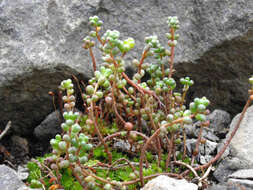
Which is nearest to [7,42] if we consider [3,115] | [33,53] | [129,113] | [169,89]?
[33,53]

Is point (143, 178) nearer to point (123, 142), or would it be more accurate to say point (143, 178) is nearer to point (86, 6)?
point (123, 142)

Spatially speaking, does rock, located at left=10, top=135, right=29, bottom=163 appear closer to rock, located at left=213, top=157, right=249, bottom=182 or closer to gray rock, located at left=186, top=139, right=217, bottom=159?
gray rock, located at left=186, top=139, right=217, bottom=159

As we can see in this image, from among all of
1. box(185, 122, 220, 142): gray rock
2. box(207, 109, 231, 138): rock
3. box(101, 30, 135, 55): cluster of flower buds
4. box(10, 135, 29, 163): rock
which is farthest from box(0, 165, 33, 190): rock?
box(207, 109, 231, 138): rock

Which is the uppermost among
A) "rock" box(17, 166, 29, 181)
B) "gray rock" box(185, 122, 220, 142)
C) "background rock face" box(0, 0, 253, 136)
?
"background rock face" box(0, 0, 253, 136)

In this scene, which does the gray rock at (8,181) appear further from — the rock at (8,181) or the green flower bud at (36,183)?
the green flower bud at (36,183)

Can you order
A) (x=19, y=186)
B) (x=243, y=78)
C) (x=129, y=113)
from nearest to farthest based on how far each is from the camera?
(x=19, y=186), (x=129, y=113), (x=243, y=78)

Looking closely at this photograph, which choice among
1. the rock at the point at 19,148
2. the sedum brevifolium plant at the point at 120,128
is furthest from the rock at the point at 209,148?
the rock at the point at 19,148

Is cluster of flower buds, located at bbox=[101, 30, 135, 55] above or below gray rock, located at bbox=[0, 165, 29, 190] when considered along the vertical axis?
above
